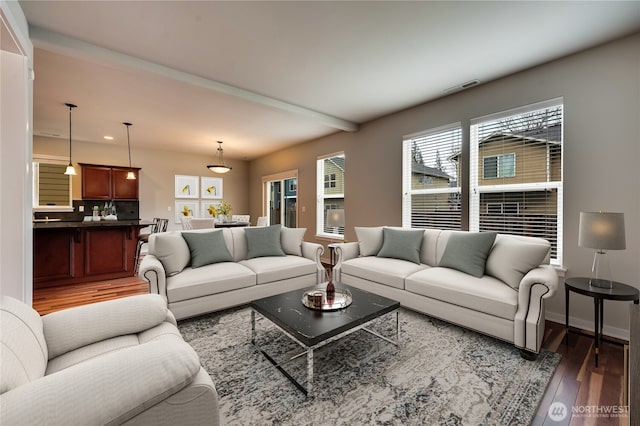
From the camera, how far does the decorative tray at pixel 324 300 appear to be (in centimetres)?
217

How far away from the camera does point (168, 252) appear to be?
116 inches

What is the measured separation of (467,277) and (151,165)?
7.54 metres

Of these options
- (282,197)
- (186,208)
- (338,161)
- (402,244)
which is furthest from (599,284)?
(186,208)

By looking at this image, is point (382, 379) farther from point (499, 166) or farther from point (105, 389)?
point (499, 166)

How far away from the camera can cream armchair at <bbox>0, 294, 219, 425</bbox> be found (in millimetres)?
742

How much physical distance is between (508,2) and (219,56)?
2.65 m

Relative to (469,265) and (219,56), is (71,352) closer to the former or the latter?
(219,56)

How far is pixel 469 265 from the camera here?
9.19 feet

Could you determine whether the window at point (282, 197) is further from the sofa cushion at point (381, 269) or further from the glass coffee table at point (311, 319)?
the glass coffee table at point (311, 319)

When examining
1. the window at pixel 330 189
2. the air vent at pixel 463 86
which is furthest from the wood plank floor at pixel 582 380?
the window at pixel 330 189

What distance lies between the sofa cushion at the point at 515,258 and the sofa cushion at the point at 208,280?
2.56 meters

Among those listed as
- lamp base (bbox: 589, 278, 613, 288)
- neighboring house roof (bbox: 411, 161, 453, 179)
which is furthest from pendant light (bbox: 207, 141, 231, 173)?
lamp base (bbox: 589, 278, 613, 288)

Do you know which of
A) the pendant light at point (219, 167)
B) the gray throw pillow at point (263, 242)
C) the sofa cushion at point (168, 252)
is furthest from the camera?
the pendant light at point (219, 167)

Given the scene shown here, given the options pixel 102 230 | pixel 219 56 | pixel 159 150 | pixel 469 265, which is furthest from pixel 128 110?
pixel 469 265
